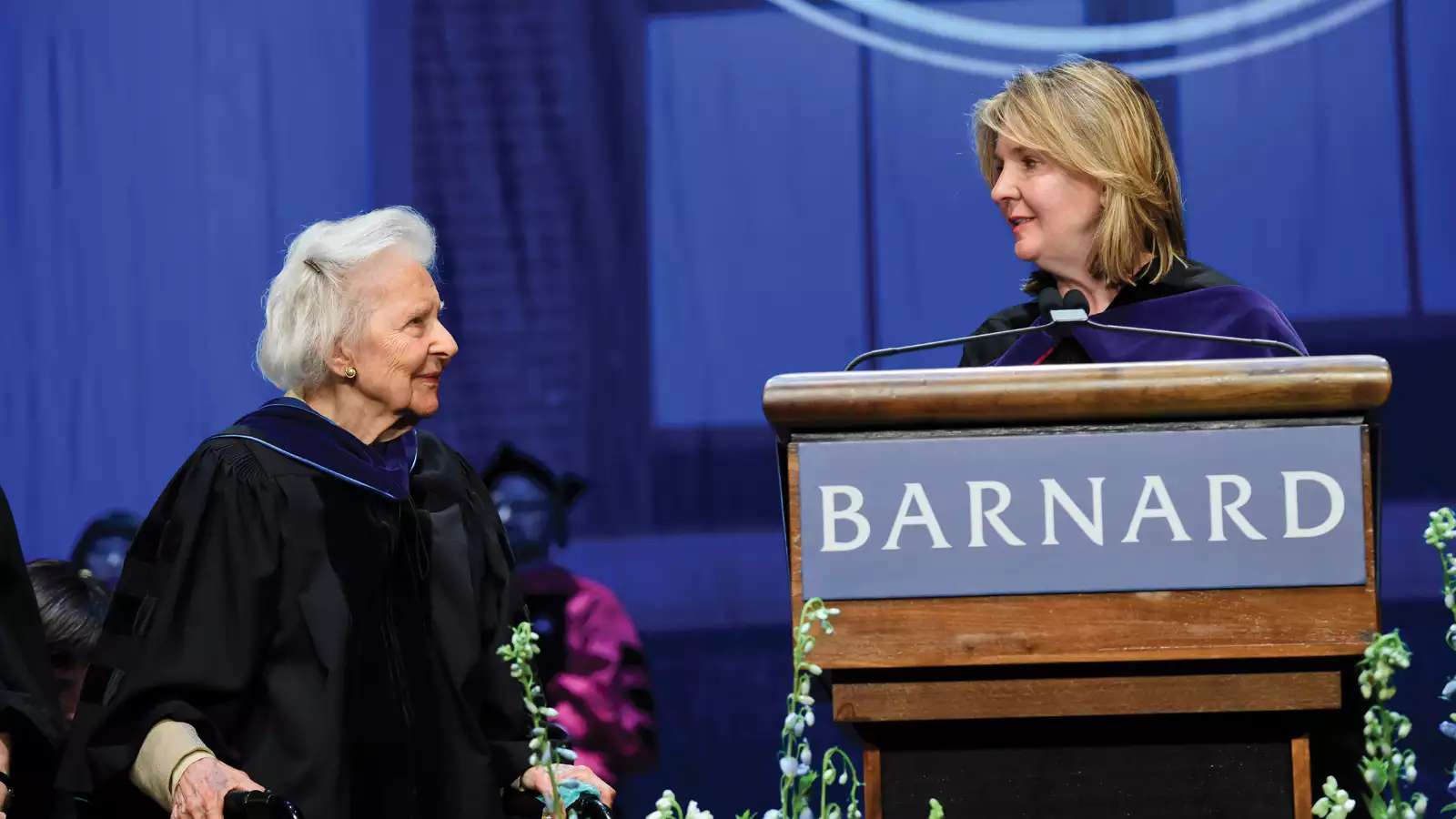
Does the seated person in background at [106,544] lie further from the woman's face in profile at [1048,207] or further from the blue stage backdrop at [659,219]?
the woman's face in profile at [1048,207]

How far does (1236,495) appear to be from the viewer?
125 centimetres

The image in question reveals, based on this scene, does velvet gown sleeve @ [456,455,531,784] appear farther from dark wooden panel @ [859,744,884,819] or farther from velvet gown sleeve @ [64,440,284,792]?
dark wooden panel @ [859,744,884,819]

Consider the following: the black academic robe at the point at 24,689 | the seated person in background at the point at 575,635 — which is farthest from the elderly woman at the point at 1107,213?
the seated person in background at the point at 575,635

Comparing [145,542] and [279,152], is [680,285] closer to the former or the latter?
[279,152]

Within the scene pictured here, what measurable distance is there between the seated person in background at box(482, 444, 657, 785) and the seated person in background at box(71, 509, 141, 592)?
0.88 metres

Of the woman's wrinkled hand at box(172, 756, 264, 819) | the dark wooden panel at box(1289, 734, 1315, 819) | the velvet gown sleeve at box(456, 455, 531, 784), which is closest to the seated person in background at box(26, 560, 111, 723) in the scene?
the velvet gown sleeve at box(456, 455, 531, 784)

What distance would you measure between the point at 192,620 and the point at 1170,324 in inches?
47.8

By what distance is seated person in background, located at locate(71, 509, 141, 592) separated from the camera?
4105mm

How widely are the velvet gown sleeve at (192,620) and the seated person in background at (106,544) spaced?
1916 millimetres

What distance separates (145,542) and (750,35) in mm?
2305

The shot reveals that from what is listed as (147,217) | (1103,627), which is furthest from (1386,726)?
(147,217)

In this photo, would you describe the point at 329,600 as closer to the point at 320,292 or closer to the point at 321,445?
the point at 321,445

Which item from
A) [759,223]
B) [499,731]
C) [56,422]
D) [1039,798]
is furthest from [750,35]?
[1039,798]

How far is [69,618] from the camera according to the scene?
3.04 metres
